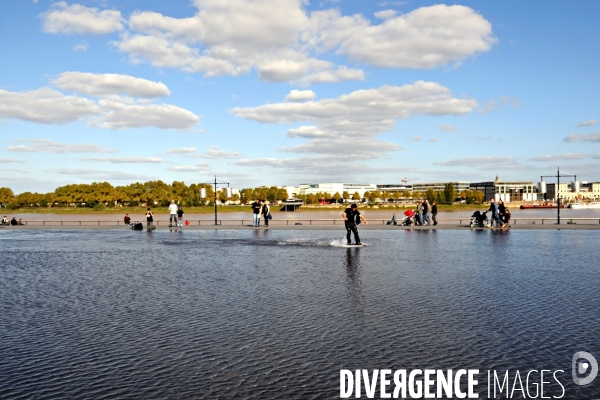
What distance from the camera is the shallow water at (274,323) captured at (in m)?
6.55

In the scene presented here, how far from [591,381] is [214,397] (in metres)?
4.51

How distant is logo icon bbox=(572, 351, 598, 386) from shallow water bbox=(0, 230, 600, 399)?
0.39ft

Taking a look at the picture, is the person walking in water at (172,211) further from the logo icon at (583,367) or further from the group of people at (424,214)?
the logo icon at (583,367)

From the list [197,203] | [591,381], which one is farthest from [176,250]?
[197,203]

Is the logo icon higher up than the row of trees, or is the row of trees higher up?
the row of trees

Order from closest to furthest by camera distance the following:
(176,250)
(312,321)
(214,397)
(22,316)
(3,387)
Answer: (214,397) → (3,387) → (312,321) → (22,316) → (176,250)

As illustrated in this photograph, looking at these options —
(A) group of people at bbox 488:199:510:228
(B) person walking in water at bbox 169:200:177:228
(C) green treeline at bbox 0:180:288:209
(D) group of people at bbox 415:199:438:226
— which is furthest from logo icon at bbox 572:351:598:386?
(C) green treeline at bbox 0:180:288:209

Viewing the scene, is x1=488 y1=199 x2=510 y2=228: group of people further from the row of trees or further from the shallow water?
the row of trees

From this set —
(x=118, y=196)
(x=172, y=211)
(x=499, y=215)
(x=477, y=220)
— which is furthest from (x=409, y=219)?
(x=118, y=196)

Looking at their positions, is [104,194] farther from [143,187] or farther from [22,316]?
[22,316]

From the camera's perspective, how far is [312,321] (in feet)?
30.7

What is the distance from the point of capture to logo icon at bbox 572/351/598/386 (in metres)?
6.38

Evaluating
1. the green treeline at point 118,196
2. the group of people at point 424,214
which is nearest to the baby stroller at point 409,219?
the group of people at point 424,214

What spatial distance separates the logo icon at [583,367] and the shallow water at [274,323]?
120mm
